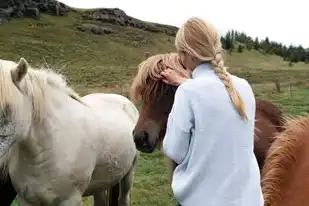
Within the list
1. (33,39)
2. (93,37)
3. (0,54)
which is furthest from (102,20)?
(0,54)

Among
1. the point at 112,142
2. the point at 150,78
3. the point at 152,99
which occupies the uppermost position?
the point at 150,78

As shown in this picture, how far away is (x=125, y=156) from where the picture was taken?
17.0 feet

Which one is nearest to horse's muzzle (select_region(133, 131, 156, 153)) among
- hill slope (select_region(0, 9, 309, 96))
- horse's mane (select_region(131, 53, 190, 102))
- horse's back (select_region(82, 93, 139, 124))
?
horse's mane (select_region(131, 53, 190, 102))

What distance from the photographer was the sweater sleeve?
248cm

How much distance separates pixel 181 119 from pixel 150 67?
0.89 m

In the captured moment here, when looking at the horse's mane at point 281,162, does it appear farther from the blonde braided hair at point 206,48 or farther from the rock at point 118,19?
the rock at point 118,19

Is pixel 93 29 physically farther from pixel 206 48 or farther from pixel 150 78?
pixel 206 48

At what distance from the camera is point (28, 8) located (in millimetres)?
78500

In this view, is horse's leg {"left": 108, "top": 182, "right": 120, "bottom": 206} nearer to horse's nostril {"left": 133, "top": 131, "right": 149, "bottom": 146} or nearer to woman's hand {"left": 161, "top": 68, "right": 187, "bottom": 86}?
horse's nostril {"left": 133, "top": 131, "right": 149, "bottom": 146}

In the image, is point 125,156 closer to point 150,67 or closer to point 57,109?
point 57,109

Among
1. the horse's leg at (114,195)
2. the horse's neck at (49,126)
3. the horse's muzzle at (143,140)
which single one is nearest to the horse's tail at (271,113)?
the horse's leg at (114,195)

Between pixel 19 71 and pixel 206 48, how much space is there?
158 cm

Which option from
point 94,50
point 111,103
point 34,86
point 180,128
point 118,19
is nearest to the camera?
point 180,128

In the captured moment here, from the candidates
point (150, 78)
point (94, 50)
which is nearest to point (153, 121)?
point (150, 78)
